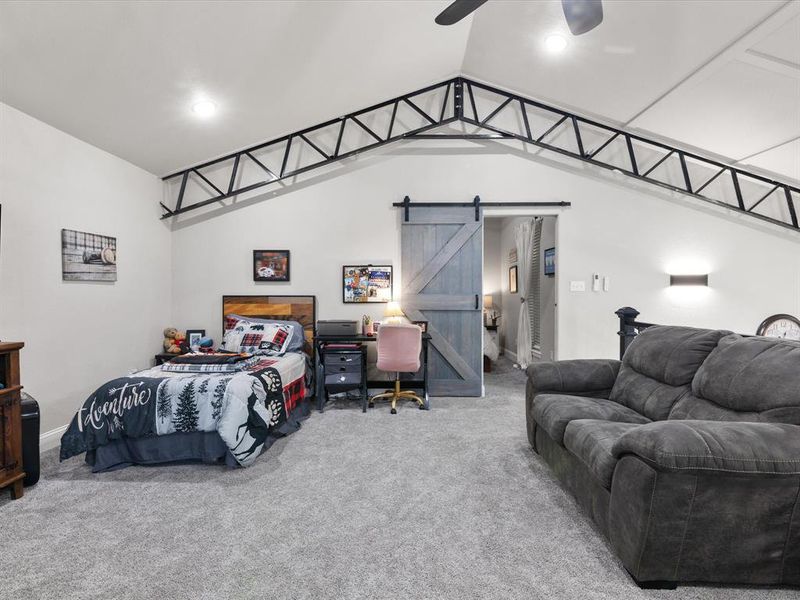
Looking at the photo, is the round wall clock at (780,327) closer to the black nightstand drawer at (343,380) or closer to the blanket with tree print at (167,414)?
the black nightstand drawer at (343,380)

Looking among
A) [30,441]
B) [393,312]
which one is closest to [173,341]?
[30,441]

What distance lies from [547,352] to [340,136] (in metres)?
3.97

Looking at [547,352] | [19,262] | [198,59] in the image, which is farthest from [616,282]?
[19,262]

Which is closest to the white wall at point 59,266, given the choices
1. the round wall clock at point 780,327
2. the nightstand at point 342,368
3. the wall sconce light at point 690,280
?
the nightstand at point 342,368

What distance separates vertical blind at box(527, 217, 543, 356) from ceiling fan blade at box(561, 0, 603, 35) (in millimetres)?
4009

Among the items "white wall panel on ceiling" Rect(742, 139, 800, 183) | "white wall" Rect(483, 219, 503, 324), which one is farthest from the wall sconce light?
"white wall" Rect(483, 219, 503, 324)

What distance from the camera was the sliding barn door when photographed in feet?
15.9

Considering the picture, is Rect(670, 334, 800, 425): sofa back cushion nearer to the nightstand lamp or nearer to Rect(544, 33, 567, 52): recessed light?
Rect(544, 33, 567, 52): recessed light

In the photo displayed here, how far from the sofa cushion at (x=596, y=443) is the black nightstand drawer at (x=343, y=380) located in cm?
245

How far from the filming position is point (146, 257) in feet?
14.6

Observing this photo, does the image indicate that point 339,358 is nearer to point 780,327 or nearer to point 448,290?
point 448,290

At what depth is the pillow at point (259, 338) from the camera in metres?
4.25

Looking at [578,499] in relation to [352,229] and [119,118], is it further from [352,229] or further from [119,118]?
[119,118]

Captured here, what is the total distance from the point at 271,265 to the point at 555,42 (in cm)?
363
